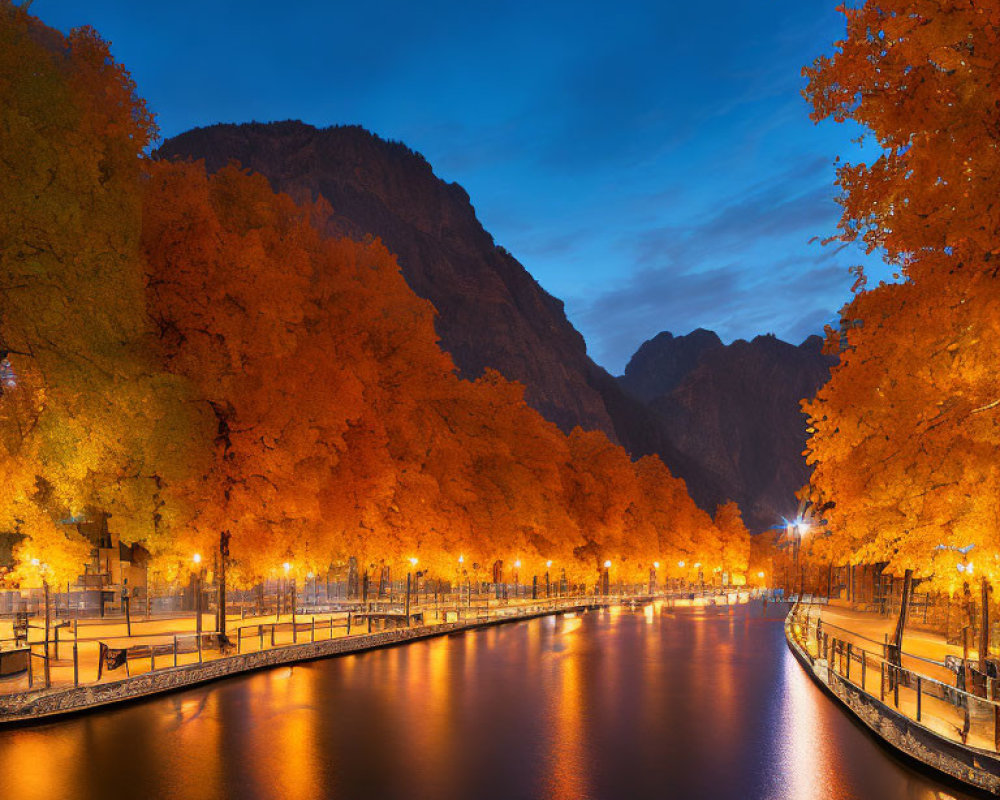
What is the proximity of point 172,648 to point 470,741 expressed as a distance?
36.0ft

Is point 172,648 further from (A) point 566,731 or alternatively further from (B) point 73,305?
(A) point 566,731

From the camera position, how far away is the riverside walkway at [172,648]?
68.4ft

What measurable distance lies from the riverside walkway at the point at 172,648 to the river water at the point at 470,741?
538mm

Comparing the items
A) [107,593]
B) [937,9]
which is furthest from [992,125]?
[107,593]

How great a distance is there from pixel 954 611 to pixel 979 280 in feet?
104

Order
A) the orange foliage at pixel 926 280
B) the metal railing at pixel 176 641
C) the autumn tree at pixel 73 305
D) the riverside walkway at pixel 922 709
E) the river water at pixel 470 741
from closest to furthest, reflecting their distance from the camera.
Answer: the orange foliage at pixel 926 280 → the riverside walkway at pixel 922 709 → the river water at pixel 470 741 → the autumn tree at pixel 73 305 → the metal railing at pixel 176 641

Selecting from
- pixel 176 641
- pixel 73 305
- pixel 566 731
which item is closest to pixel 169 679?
pixel 176 641

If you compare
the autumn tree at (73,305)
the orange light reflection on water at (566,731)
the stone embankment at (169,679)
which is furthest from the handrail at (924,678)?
the autumn tree at (73,305)

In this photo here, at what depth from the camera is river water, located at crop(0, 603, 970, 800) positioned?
15.2 m

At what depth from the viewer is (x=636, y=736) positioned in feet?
64.2

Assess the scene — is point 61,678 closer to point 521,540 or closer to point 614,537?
point 521,540

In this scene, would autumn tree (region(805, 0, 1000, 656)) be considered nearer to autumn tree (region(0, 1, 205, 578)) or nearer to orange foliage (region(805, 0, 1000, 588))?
orange foliage (region(805, 0, 1000, 588))

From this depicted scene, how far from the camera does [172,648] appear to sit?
25.9 meters

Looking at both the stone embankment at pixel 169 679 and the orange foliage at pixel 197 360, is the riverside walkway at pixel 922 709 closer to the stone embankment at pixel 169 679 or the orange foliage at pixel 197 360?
the stone embankment at pixel 169 679
